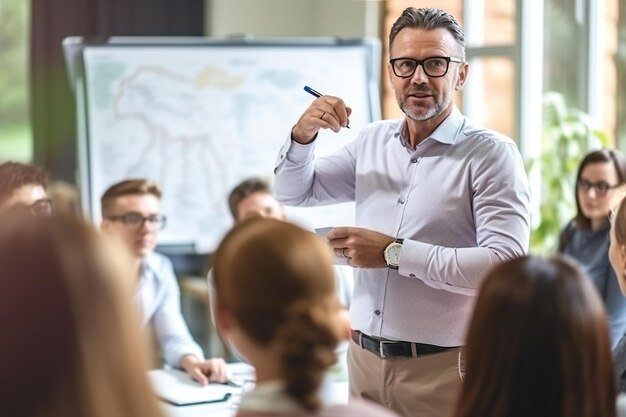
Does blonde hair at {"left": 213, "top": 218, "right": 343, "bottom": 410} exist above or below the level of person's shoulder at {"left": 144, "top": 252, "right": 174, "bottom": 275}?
above

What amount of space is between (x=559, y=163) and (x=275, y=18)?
2.18m

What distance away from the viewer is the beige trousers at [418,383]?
2.12m

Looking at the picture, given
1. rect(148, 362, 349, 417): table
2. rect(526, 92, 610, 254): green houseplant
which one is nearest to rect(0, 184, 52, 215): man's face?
rect(148, 362, 349, 417): table

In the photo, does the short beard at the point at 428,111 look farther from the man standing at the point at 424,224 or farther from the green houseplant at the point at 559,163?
the green houseplant at the point at 559,163

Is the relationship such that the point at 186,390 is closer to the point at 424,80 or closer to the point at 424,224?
the point at 424,224

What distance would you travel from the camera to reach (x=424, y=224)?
2148mm

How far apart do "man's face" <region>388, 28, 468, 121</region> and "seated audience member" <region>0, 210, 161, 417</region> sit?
1.27 m

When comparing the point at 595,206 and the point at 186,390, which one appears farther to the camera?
the point at 595,206

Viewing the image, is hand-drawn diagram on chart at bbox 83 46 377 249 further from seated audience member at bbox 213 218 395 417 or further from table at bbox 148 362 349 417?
seated audience member at bbox 213 218 395 417

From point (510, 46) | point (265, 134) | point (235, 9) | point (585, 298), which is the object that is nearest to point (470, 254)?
point (585, 298)

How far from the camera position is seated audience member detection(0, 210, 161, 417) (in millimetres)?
940

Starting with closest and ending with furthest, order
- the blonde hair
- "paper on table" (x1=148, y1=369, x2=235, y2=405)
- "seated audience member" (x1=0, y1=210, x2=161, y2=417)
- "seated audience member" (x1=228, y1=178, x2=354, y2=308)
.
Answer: "seated audience member" (x1=0, y1=210, x2=161, y2=417), the blonde hair, "paper on table" (x1=148, y1=369, x2=235, y2=405), "seated audience member" (x1=228, y1=178, x2=354, y2=308)

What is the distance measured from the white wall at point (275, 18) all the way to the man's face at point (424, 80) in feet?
12.4

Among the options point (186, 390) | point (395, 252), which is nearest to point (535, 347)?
point (395, 252)
